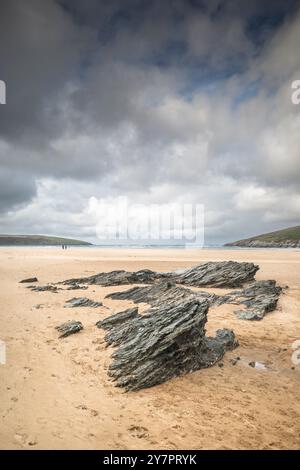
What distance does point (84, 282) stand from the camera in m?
28.1

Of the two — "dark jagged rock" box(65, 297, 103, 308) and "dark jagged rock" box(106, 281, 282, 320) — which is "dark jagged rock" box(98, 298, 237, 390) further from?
"dark jagged rock" box(65, 297, 103, 308)

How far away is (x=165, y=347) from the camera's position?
31.9ft

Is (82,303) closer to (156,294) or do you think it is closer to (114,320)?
(114,320)

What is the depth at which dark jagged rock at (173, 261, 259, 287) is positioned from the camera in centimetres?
2526

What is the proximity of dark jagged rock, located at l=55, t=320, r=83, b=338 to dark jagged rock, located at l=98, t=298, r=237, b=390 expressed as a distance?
7.56 ft

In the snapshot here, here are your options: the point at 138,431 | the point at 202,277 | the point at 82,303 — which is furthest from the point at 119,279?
the point at 138,431

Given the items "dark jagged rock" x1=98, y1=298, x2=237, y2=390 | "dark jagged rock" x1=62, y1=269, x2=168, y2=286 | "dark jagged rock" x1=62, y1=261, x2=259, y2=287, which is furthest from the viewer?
"dark jagged rock" x1=62, y1=269, x2=168, y2=286

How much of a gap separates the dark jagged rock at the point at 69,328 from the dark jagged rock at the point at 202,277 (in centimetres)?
1245

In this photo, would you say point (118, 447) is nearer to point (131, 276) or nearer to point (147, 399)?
point (147, 399)

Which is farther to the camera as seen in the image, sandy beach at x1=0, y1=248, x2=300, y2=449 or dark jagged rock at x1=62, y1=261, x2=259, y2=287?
dark jagged rock at x1=62, y1=261, x2=259, y2=287

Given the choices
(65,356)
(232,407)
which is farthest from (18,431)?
(232,407)

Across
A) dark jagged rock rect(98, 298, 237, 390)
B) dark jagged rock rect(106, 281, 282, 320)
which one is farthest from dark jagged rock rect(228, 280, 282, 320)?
dark jagged rock rect(98, 298, 237, 390)
